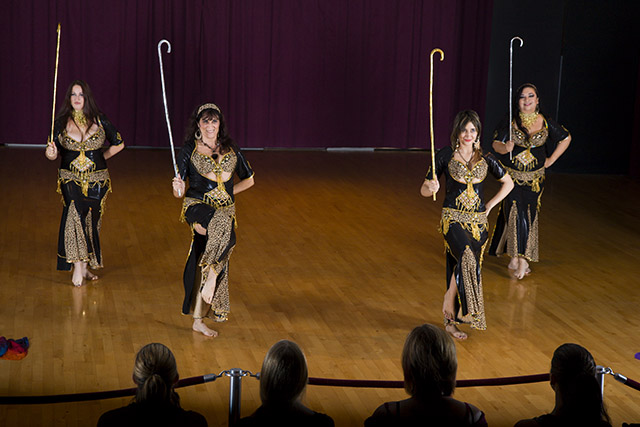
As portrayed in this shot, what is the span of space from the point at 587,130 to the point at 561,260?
5053mm

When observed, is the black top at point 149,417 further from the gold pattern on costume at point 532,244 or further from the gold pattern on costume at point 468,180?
the gold pattern on costume at point 532,244

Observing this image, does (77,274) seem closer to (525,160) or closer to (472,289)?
(472,289)

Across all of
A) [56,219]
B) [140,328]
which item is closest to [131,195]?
[56,219]

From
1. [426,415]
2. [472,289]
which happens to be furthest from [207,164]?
[426,415]

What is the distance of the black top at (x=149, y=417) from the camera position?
302 centimetres

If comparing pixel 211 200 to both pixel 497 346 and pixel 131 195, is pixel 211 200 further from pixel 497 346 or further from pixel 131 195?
pixel 131 195

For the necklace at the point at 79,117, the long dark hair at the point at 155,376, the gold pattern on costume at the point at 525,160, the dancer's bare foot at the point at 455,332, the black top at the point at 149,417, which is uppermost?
the necklace at the point at 79,117

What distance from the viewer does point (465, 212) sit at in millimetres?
5535

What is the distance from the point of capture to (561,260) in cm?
763

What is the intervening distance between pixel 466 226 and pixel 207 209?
1654mm

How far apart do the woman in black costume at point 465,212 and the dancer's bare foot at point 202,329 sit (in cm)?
159

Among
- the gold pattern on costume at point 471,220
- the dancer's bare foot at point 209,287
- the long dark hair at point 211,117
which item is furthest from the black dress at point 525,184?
the dancer's bare foot at point 209,287

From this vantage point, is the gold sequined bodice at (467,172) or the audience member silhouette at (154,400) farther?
the gold sequined bodice at (467,172)

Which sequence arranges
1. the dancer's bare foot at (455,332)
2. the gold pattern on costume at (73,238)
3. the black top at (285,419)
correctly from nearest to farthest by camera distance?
the black top at (285,419) → the dancer's bare foot at (455,332) → the gold pattern on costume at (73,238)
